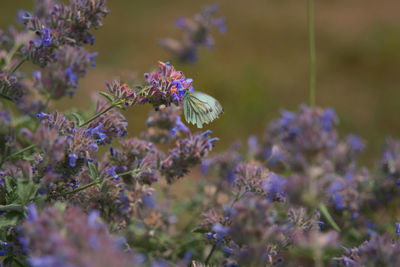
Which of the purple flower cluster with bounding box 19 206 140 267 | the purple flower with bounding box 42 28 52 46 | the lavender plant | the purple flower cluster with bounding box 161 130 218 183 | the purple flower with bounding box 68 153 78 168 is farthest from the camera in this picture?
the purple flower cluster with bounding box 161 130 218 183

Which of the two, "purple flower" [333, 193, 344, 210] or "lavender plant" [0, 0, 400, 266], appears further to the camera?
"purple flower" [333, 193, 344, 210]

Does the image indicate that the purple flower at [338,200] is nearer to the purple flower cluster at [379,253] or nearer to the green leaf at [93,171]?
the purple flower cluster at [379,253]

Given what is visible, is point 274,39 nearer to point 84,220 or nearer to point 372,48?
point 372,48

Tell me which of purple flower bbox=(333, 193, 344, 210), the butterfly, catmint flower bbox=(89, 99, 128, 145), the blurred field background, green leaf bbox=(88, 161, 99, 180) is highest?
the blurred field background

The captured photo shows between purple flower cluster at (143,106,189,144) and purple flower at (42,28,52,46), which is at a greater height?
purple flower cluster at (143,106,189,144)

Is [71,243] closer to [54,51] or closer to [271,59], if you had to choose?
[54,51]

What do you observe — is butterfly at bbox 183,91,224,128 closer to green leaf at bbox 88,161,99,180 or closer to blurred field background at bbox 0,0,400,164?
green leaf at bbox 88,161,99,180

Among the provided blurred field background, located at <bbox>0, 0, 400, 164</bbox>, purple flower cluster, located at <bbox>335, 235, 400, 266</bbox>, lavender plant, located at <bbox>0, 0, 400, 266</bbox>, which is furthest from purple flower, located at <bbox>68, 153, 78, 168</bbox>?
blurred field background, located at <bbox>0, 0, 400, 164</bbox>

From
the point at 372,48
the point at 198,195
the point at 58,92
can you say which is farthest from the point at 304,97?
the point at 58,92
